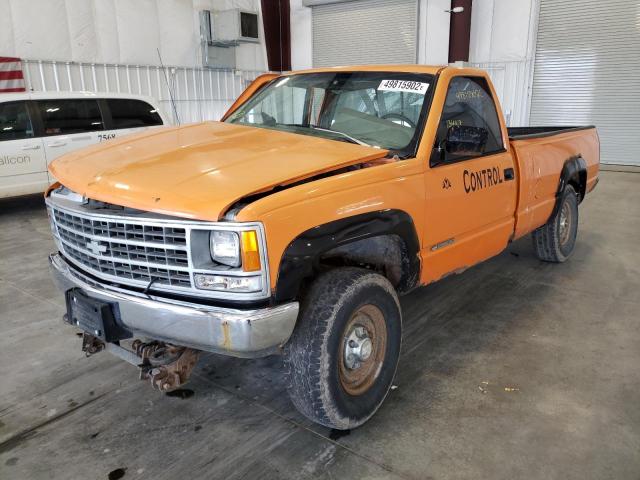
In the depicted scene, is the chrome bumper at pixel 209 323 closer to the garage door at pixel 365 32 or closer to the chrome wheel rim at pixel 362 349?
the chrome wheel rim at pixel 362 349

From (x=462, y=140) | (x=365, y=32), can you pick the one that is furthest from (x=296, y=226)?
(x=365, y=32)

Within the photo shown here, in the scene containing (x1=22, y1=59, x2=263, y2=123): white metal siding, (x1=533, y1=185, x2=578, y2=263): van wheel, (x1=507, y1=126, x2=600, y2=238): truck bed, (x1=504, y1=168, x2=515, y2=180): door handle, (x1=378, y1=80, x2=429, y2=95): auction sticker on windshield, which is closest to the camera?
(x1=378, y1=80, x2=429, y2=95): auction sticker on windshield

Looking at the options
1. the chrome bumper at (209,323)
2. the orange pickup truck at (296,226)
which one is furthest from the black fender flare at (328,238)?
the chrome bumper at (209,323)

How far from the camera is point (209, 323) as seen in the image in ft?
6.96

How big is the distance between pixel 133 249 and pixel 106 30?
40.3 ft

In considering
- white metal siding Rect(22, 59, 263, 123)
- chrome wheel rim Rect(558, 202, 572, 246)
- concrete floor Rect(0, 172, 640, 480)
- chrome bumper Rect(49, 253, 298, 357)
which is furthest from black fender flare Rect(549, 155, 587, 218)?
white metal siding Rect(22, 59, 263, 123)

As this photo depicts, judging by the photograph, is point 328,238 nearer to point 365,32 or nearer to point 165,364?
point 165,364

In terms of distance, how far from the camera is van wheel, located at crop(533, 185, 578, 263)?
205 inches

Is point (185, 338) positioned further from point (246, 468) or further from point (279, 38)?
point (279, 38)

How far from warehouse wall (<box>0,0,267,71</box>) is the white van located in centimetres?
399

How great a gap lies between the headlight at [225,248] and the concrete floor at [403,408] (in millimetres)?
Answer: 999

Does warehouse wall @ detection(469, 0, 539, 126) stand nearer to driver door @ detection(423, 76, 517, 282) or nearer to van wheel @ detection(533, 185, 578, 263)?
van wheel @ detection(533, 185, 578, 263)

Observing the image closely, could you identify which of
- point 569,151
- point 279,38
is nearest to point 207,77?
point 279,38

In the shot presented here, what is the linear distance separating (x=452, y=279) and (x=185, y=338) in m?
3.34
